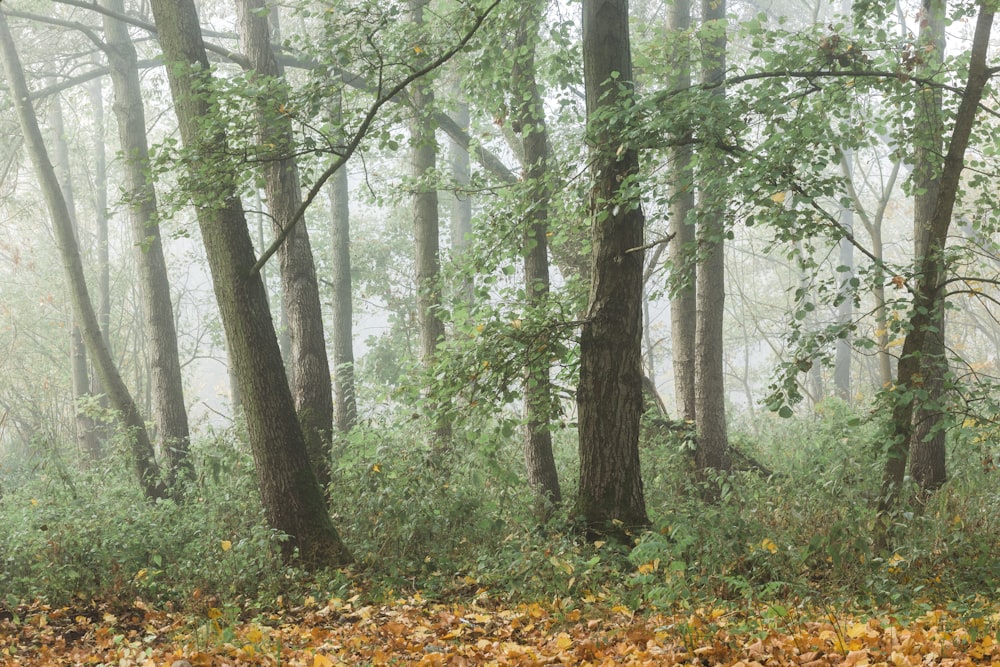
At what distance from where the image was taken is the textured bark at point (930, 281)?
562cm

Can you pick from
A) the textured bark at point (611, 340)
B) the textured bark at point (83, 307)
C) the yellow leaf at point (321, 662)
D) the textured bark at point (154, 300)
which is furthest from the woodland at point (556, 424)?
the textured bark at point (154, 300)

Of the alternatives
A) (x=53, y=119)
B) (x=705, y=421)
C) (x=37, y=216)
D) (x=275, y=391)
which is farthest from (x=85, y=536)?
(x=37, y=216)

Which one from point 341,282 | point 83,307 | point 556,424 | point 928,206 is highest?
point 341,282

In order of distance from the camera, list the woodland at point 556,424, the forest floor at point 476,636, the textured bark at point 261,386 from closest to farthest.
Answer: the forest floor at point 476,636 < the woodland at point 556,424 < the textured bark at point 261,386

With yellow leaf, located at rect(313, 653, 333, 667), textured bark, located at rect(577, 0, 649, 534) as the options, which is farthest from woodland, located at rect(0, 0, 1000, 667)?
yellow leaf, located at rect(313, 653, 333, 667)

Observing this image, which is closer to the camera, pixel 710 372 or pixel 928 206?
pixel 928 206

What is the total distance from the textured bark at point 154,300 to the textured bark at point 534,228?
4497mm

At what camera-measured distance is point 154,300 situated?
11375mm

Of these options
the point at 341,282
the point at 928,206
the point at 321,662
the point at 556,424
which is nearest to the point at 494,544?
the point at 556,424

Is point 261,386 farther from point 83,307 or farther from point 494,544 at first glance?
point 83,307

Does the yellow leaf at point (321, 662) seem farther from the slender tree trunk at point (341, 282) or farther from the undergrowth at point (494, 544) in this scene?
the slender tree trunk at point (341, 282)

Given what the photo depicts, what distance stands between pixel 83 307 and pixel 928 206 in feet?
33.4

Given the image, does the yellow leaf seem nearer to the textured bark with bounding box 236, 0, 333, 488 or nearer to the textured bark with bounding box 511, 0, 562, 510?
the textured bark with bounding box 511, 0, 562, 510

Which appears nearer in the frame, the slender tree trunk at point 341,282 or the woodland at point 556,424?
the woodland at point 556,424
